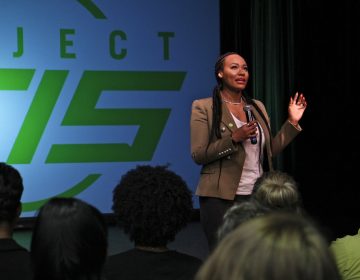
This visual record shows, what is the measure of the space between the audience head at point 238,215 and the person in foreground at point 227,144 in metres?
1.32

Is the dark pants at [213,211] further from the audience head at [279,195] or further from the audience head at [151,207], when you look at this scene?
the audience head at [151,207]

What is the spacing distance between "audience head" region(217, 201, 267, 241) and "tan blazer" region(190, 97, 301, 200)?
1342mm

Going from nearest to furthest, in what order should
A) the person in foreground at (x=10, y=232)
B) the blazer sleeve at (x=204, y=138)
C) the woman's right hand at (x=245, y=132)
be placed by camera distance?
1. the person in foreground at (x=10, y=232)
2. the woman's right hand at (x=245, y=132)
3. the blazer sleeve at (x=204, y=138)

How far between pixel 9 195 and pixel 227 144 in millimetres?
1101

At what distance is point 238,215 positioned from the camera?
140 centimetres

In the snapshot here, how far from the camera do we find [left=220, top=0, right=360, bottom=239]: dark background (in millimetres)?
4707

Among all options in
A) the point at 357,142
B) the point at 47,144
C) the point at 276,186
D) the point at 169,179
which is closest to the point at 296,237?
the point at 169,179

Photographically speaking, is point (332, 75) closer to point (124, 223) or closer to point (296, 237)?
point (124, 223)

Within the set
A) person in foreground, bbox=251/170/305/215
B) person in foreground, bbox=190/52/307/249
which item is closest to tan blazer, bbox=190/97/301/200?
person in foreground, bbox=190/52/307/249

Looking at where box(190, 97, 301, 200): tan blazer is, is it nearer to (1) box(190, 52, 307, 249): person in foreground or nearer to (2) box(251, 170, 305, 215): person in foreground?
(1) box(190, 52, 307, 249): person in foreground

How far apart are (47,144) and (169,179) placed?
4.43 metres

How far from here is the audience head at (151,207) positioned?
178cm

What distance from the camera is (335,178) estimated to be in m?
4.84

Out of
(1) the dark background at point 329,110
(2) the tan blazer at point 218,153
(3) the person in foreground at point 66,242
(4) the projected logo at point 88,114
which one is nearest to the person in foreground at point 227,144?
(2) the tan blazer at point 218,153
